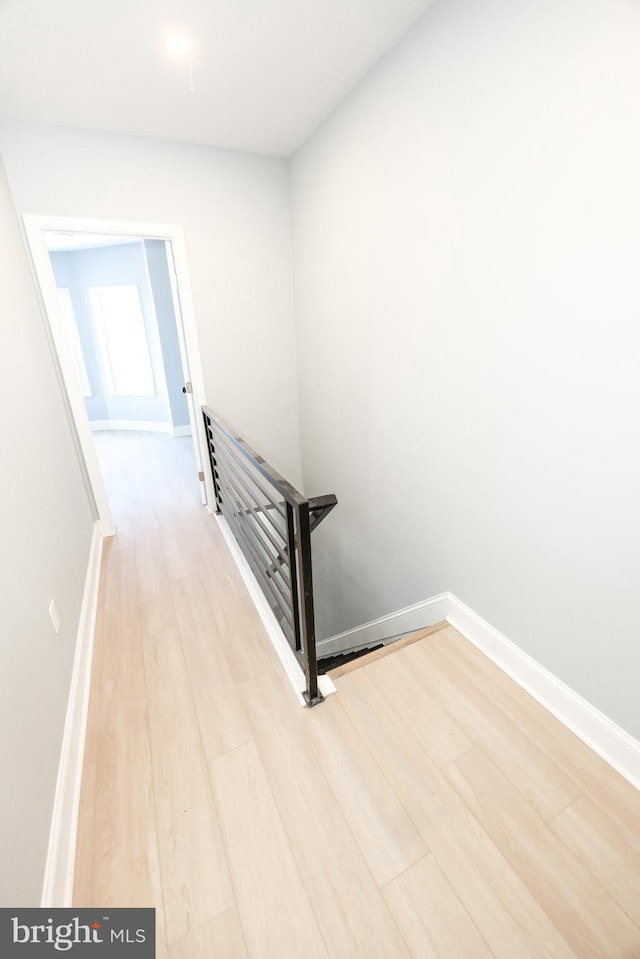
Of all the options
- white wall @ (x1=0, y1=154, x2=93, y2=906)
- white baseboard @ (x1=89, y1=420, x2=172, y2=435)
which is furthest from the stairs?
white baseboard @ (x1=89, y1=420, x2=172, y2=435)

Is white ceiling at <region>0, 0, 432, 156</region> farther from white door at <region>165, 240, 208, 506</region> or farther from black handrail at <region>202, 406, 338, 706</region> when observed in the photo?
black handrail at <region>202, 406, 338, 706</region>

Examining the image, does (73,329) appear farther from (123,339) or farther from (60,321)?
(60,321)

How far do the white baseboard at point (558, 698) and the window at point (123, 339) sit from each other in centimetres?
584

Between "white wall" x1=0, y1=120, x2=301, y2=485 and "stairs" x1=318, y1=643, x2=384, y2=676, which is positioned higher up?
"white wall" x1=0, y1=120, x2=301, y2=485

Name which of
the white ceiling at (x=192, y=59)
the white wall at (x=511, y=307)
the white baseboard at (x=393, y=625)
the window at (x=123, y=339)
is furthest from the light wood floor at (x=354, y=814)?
the window at (x=123, y=339)

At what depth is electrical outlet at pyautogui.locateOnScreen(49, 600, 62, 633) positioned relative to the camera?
→ 1.54m

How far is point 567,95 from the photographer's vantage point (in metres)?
1.15

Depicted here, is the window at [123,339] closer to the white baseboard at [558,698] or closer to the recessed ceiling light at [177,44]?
the recessed ceiling light at [177,44]

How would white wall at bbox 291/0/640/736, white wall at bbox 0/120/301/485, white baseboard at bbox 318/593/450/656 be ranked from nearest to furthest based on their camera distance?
white wall at bbox 291/0/640/736 < white baseboard at bbox 318/593/450/656 < white wall at bbox 0/120/301/485

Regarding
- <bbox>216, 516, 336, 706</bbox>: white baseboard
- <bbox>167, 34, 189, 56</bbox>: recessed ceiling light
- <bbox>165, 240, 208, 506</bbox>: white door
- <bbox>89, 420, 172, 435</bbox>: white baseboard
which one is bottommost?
<bbox>216, 516, 336, 706</bbox>: white baseboard

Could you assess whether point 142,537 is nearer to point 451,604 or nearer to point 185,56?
point 451,604

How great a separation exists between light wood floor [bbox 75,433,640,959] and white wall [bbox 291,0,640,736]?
35cm

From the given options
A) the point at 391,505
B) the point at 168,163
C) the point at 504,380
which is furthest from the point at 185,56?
the point at 391,505

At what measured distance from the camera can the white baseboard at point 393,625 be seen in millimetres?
2102
